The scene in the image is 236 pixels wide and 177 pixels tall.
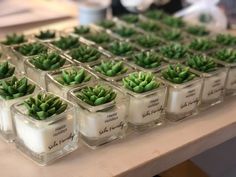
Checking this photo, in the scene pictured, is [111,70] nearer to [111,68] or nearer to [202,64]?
[111,68]

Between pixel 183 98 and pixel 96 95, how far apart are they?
0.14 metres

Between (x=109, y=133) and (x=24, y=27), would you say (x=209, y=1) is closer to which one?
(x=24, y=27)

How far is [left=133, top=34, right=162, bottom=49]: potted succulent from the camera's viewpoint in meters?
0.69

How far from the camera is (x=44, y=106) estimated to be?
44 cm

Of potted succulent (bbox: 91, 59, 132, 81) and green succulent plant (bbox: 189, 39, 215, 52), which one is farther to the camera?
green succulent plant (bbox: 189, 39, 215, 52)

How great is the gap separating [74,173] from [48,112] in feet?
0.25

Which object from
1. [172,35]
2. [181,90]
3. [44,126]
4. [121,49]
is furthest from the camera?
[172,35]

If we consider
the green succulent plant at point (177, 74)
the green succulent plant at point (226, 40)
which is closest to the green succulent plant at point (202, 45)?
the green succulent plant at point (226, 40)

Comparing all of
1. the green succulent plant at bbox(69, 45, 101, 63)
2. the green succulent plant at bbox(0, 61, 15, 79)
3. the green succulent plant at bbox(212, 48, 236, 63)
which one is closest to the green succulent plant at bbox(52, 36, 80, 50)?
the green succulent plant at bbox(69, 45, 101, 63)

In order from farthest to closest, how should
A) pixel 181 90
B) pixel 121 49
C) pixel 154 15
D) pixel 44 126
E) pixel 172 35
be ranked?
pixel 154 15
pixel 172 35
pixel 121 49
pixel 181 90
pixel 44 126

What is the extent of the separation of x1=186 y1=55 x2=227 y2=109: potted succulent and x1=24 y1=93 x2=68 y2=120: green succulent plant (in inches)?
8.9

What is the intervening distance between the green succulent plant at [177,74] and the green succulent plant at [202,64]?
3cm

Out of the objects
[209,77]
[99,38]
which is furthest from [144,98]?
[99,38]

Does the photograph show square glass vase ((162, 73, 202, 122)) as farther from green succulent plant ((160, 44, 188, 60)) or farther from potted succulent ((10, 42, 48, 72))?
potted succulent ((10, 42, 48, 72))
